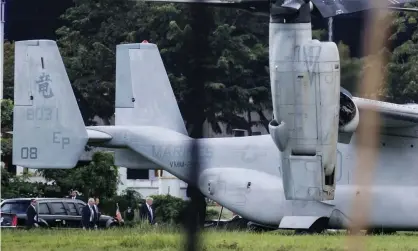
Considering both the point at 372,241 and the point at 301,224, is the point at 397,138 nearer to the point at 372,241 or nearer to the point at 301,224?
the point at 301,224

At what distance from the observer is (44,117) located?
17.9m

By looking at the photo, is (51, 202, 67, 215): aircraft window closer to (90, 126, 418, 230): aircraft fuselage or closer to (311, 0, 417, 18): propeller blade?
(90, 126, 418, 230): aircraft fuselage

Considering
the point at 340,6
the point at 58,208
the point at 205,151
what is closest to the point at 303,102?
the point at 340,6

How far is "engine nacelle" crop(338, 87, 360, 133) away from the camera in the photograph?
1330 cm

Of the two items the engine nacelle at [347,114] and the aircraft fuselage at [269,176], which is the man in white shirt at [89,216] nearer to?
the aircraft fuselage at [269,176]

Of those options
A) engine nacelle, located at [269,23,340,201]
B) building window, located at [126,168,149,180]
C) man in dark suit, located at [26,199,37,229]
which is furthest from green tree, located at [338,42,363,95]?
building window, located at [126,168,149,180]

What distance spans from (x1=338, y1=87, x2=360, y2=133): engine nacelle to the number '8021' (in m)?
6.02

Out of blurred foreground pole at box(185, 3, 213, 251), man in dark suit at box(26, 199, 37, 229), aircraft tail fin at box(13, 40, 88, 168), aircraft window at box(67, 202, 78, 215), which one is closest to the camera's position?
blurred foreground pole at box(185, 3, 213, 251)

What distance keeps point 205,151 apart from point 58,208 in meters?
3.72

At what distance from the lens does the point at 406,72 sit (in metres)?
21.8

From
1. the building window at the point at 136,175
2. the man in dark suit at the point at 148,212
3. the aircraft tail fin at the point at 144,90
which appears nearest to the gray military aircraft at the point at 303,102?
the aircraft tail fin at the point at 144,90

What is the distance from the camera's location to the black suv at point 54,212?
1908 cm

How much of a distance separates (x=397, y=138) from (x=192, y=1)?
42.0 feet

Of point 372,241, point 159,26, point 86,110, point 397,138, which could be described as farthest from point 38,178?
point 372,241
